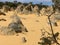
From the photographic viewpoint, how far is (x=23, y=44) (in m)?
7.55

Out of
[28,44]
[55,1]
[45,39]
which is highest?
[55,1]

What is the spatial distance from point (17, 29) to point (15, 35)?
0.72 meters

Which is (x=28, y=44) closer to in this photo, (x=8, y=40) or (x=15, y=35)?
(x=8, y=40)

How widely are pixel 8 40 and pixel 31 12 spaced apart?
14.2m

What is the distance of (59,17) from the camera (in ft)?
51.1

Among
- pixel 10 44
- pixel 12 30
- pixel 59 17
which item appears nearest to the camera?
pixel 10 44

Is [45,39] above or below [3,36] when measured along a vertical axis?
above

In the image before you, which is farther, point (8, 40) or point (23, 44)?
point (8, 40)

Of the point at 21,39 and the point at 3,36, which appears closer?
the point at 21,39

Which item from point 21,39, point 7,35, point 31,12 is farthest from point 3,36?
point 31,12

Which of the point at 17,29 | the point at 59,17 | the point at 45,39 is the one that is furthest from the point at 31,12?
the point at 45,39

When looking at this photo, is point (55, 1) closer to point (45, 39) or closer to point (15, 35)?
point (45, 39)

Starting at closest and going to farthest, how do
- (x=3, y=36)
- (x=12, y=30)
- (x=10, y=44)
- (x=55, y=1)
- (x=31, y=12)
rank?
(x=55, y=1)
(x=10, y=44)
(x=3, y=36)
(x=12, y=30)
(x=31, y=12)

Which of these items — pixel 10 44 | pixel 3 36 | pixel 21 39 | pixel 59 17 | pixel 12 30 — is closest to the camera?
pixel 10 44
